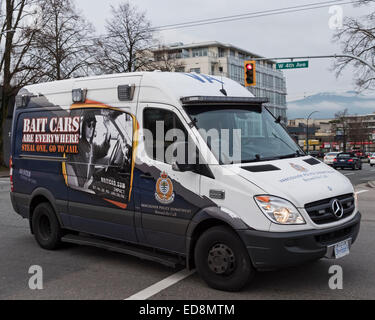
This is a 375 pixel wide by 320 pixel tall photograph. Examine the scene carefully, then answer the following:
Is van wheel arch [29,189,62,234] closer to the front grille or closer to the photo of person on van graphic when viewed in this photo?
the photo of person on van graphic

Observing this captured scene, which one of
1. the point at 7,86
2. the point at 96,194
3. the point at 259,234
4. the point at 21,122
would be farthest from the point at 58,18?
the point at 259,234

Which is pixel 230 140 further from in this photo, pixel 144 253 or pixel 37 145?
pixel 37 145

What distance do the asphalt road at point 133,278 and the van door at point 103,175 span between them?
1.51 feet

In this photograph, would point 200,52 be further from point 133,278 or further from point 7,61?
point 133,278

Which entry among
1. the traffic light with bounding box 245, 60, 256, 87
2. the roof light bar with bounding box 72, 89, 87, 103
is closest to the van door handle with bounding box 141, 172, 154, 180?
the roof light bar with bounding box 72, 89, 87, 103

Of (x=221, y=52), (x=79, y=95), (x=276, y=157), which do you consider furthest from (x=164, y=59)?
(x=221, y=52)

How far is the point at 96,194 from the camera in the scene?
6.19 metres

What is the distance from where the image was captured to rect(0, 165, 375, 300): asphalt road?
4.85m

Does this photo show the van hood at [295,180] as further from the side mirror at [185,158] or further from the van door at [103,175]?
the van door at [103,175]

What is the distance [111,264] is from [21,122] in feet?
10.2

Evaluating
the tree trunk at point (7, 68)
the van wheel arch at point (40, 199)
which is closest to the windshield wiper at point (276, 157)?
the van wheel arch at point (40, 199)

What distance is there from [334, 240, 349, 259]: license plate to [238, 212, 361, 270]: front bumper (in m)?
0.21

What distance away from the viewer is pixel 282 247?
4535 mm
